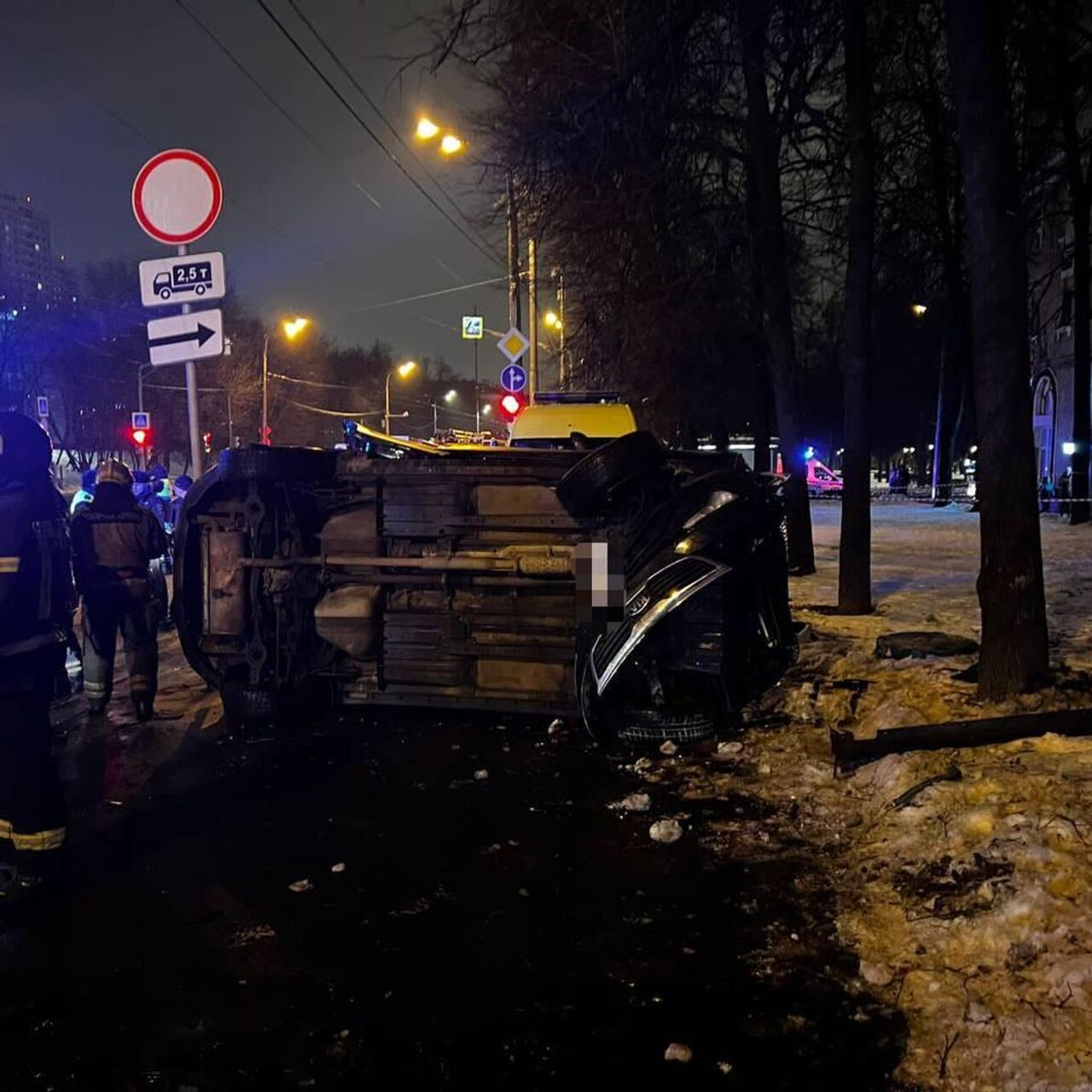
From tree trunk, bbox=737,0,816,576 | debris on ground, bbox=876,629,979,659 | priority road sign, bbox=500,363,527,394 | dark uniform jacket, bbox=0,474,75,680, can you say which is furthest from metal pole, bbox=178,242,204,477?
A: priority road sign, bbox=500,363,527,394

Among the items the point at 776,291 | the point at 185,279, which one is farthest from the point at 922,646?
the point at 776,291

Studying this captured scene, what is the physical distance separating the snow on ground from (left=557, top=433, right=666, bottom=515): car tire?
1606 millimetres

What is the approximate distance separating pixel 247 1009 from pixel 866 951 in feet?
6.83

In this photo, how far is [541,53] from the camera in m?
9.20

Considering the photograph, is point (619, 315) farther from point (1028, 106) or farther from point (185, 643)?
point (185, 643)

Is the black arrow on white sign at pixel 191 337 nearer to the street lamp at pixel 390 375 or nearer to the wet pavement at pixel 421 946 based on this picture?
the wet pavement at pixel 421 946

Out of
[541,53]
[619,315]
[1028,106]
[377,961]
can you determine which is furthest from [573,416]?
[377,961]

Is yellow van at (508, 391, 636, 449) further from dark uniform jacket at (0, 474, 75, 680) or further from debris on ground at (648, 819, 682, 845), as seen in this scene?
dark uniform jacket at (0, 474, 75, 680)

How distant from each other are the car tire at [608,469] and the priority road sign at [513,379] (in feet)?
46.4

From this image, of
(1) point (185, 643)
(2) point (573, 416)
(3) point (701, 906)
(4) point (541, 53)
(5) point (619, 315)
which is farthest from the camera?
(5) point (619, 315)

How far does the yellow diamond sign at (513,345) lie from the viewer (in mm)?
20156

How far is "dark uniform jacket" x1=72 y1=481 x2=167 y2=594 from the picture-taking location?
6680mm

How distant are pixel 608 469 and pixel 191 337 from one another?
393 centimetres

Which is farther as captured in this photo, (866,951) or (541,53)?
(541,53)
